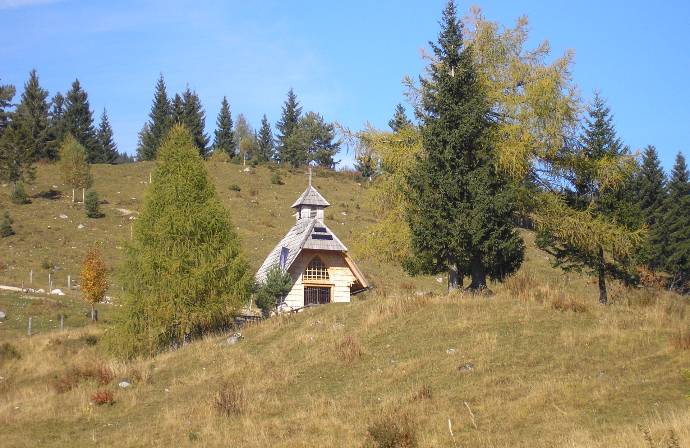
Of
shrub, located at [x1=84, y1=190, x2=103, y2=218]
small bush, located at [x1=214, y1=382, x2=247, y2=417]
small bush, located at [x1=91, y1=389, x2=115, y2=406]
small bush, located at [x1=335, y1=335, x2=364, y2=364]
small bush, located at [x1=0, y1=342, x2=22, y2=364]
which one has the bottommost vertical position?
small bush, located at [x1=91, y1=389, x2=115, y2=406]

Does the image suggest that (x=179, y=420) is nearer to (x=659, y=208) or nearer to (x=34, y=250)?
(x=34, y=250)

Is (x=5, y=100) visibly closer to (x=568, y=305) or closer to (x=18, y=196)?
(x=18, y=196)

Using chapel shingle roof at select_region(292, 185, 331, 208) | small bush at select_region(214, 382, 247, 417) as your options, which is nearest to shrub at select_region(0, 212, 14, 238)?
chapel shingle roof at select_region(292, 185, 331, 208)

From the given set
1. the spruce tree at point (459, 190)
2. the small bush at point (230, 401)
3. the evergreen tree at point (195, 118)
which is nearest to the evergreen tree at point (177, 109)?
the evergreen tree at point (195, 118)

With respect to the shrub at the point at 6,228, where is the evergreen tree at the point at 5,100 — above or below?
above

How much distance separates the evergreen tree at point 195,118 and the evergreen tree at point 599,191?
74669 millimetres

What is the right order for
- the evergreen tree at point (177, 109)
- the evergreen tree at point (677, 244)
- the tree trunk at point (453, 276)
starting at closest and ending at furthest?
1. the tree trunk at point (453, 276)
2. the evergreen tree at point (677, 244)
3. the evergreen tree at point (177, 109)

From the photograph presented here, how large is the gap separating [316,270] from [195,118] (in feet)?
233

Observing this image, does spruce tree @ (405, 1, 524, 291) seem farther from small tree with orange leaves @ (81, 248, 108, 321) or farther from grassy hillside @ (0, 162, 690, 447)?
small tree with orange leaves @ (81, 248, 108, 321)

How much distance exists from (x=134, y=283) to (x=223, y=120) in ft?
291

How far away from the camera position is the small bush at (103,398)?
20828 millimetres

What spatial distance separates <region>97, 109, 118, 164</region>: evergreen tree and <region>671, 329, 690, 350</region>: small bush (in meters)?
99.0

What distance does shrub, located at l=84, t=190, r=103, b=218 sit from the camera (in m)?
65.4

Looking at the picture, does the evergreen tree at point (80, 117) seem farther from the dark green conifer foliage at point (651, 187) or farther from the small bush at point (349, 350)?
the small bush at point (349, 350)
